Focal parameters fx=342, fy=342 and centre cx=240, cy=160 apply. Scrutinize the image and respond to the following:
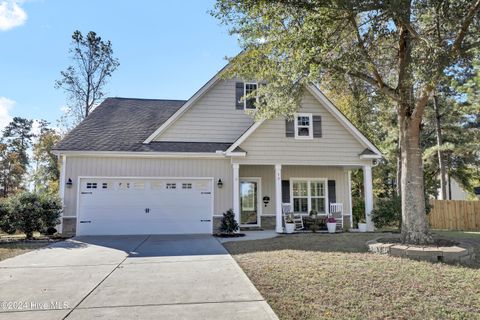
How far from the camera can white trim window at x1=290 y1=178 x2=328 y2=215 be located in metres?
15.6

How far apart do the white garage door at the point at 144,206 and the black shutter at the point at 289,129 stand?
3.73 m

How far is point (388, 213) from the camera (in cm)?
1353

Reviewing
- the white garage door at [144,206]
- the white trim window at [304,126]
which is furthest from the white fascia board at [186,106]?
the white trim window at [304,126]

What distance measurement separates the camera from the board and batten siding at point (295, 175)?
1533cm

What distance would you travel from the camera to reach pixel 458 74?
11.2 meters

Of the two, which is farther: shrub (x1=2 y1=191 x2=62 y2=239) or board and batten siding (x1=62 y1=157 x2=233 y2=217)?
board and batten siding (x1=62 y1=157 x2=233 y2=217)

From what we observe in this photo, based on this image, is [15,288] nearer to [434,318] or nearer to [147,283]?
[147,283]

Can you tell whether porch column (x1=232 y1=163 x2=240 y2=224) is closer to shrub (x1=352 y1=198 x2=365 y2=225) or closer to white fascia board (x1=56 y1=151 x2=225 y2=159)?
white fascia board (x1=56 y1=151 x2=225 y2=159)

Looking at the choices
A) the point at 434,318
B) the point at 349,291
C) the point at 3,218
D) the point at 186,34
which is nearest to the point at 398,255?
the point at 349,291

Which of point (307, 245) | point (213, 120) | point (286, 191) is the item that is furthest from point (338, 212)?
point (213, 120)

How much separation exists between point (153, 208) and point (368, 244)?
8.26m

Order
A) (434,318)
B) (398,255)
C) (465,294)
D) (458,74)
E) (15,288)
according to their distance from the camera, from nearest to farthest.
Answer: (434,318)
(465,294)
(15,288)
(398,255)
(458,74)

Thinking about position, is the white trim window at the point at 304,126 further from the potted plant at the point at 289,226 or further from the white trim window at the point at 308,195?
the potted plant at the point at 289,226

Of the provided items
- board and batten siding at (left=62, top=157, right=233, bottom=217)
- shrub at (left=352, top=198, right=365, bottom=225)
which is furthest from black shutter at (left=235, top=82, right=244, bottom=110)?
shrub at (left=352, top=198, right=365, bottom=225)
